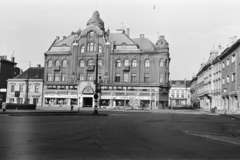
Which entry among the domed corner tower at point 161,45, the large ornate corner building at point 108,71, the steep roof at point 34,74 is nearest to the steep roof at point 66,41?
the large ornate corner building at point 108,71

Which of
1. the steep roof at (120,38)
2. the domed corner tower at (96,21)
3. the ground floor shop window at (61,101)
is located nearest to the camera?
the ground floor shop window at (61,101)

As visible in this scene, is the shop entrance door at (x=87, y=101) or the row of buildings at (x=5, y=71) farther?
the row of buildings at (x=5, y=71)

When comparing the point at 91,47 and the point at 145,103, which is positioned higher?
the point at 91,47

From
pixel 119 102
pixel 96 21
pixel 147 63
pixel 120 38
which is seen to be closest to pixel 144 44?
pixel 147 63

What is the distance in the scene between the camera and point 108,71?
6456 cm

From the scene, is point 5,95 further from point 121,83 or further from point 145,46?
point 145,46

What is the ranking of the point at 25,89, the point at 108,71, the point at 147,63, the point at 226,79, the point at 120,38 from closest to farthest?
the point at 226,79 → the point at 147,63 → the point at 108,71 → the point at 25,89 → the point at 120,38

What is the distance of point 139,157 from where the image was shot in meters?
7.80

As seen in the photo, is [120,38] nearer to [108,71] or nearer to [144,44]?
[144,44]

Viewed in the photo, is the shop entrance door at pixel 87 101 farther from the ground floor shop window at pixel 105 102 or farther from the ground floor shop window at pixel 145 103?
the ground floor shop window at pixel 145 103

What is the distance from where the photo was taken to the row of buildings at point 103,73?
206ft

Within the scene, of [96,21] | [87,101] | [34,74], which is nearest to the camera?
[87,101]

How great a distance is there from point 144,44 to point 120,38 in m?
6.64

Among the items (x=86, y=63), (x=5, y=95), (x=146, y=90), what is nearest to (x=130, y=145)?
(x=146, y=90)
